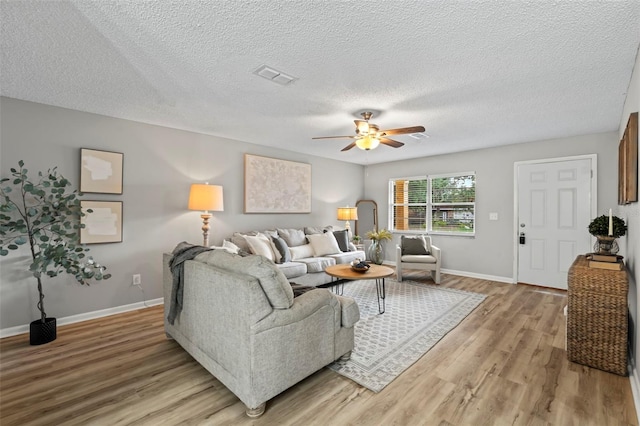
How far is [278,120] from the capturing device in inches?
150

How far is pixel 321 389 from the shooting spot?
2.12 meters

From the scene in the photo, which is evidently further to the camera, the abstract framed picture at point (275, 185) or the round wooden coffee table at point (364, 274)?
the abstract framed picture at point (275, 185)


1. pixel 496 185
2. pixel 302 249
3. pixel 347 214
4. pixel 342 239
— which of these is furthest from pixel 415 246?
pixel 302 249

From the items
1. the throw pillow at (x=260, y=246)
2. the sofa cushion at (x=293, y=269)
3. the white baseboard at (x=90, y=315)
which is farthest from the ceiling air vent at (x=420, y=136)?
the white baseboard at (x=90, y=315)

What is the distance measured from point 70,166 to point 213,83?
208 centimetres

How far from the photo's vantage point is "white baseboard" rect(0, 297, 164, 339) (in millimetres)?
3074

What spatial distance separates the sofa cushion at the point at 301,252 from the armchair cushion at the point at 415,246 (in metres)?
1.73

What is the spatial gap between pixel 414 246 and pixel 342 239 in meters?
1.31

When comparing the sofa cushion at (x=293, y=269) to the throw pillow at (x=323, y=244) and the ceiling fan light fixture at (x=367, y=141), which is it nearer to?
the throw pillow at (x=323, y=244)

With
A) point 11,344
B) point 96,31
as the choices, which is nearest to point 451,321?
point 96,31

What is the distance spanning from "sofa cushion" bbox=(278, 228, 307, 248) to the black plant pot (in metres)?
2.95

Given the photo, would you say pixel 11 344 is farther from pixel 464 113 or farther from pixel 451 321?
pixel 464 113

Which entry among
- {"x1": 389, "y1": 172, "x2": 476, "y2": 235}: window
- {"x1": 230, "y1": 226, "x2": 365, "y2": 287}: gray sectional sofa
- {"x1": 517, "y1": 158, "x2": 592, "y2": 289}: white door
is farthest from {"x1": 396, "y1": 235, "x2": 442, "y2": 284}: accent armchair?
{"x1": 517, "y1": 158, "x2": 592, "y2": 289}: white door

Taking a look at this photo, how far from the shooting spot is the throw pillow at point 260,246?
14.1 ft
